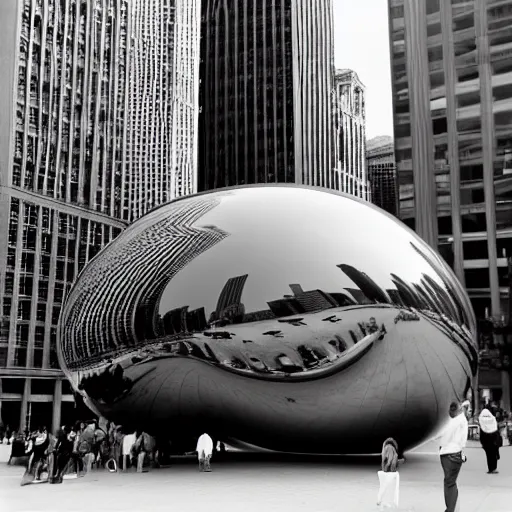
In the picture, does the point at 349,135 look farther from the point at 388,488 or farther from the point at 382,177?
the point at 388,488

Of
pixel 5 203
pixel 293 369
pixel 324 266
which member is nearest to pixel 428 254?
pixel 324 266

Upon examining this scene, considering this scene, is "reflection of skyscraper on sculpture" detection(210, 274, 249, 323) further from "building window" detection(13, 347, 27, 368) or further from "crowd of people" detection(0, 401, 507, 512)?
"building window" detection(13, 347, 27, 368)

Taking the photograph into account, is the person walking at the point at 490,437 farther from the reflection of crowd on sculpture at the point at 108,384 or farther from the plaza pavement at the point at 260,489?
the reflection of crowd on sculpture at the point at 108,384

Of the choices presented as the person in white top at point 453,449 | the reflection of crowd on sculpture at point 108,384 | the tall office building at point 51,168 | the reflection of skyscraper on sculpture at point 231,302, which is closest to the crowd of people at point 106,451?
the reflection of crowd on sculpture at point 108,384

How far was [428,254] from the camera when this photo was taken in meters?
11.6

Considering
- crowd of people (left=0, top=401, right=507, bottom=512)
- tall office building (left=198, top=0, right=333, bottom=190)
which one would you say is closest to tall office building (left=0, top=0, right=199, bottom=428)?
tall office building (left=198, top=0, right=333, bottom=190)

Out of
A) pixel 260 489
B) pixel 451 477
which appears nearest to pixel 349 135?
pixel 260 489

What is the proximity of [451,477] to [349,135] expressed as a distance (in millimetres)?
132261

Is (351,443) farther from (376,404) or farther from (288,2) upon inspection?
(288,2)

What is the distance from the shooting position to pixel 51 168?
72438mm

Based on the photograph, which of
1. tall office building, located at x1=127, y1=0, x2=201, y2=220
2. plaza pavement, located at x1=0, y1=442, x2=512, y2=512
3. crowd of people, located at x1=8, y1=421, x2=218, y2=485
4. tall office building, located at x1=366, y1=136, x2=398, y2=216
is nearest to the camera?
plaza pavement, located at x1=0, y1=442, x2=512, y2=512

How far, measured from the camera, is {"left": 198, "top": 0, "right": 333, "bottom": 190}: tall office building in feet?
397

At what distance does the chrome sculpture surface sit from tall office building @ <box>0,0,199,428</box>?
184ft

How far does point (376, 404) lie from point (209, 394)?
2.48 m
